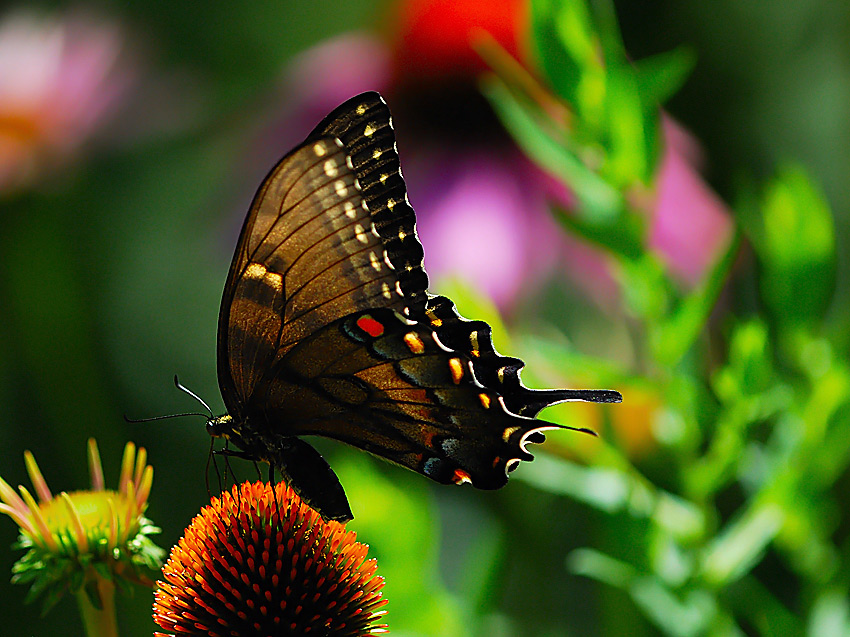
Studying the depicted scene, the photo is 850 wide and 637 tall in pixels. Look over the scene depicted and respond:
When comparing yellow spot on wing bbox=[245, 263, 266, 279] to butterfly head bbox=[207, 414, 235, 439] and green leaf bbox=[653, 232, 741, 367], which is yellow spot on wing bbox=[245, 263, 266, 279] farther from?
green leaf bbox=[653, 232, 741, 367]

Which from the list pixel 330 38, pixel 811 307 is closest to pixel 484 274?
pixel 811 307

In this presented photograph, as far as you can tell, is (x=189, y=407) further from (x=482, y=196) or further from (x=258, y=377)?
(x=258, y=377)

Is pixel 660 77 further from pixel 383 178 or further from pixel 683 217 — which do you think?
pixel 683 217

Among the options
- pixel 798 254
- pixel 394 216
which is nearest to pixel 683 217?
pixel 798 254

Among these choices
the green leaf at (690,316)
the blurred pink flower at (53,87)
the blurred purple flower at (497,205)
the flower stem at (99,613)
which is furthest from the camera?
the blurred pink flower at (53,87)

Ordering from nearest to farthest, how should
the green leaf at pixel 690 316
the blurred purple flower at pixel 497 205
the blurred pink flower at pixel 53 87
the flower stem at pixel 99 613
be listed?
the flower stem at pixel 99 613 → the green leaf at pixel 690 316 → the blurred purple flower at pixel 497 205 → the blurred pink flower at pixel 53 87

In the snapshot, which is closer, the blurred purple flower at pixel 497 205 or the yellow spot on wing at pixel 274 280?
the yellow spot on wing at pixel 274 280

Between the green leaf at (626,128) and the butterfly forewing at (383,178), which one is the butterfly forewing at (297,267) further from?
the green leaf at (626,128)

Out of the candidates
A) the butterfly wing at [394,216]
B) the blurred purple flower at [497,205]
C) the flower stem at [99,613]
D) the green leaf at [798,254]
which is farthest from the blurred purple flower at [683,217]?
the flower stem at [99,613]
